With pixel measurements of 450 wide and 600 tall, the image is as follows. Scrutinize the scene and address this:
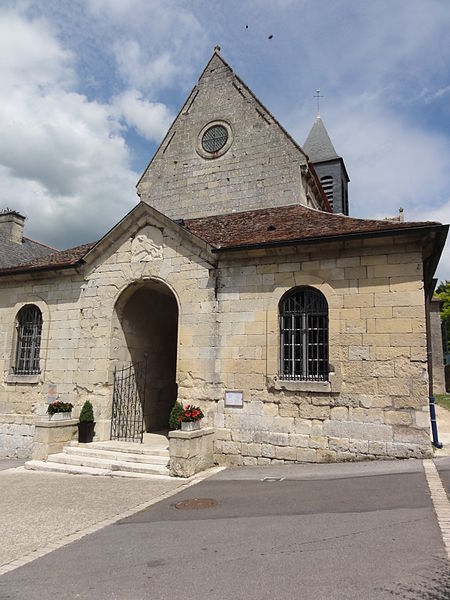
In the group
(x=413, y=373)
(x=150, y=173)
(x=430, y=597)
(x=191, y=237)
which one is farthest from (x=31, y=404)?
(x=430, y=597)

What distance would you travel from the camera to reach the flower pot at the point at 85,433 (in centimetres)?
1054

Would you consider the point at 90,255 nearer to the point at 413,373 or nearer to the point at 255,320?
the point at 255,320

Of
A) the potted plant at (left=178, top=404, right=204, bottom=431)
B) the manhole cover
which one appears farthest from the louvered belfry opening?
the manhole cover

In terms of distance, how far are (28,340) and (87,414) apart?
3376 millimetres

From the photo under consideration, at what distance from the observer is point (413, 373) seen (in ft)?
26.5

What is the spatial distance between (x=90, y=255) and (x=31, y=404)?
164 inches

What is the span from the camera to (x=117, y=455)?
9.52m

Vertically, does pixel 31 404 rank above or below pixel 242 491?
above

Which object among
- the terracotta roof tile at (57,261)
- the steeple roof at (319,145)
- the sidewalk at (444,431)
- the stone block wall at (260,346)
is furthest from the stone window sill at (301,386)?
the steeple roof at (319,145)

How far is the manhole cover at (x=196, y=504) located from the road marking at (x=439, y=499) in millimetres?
2930

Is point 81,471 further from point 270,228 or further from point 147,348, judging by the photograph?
point 270,228

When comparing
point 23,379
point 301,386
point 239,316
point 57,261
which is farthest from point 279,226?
point 23,379

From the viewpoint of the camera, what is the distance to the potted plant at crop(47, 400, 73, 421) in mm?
10453

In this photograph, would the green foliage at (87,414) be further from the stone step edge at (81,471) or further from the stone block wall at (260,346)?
the stone step edge at (81,471)
